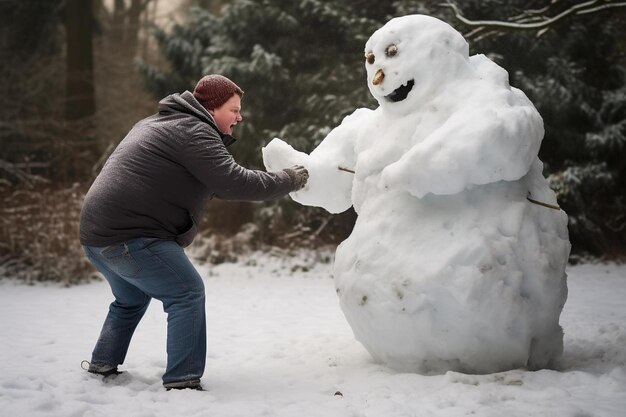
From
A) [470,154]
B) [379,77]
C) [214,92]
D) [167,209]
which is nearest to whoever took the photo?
[470,154]

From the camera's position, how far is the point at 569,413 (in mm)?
2836

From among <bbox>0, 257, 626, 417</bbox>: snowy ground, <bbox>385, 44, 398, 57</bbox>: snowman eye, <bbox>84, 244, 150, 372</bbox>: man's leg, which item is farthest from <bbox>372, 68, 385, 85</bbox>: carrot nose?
<bbox>84, 244, 150, 372</bbox>: man's leg

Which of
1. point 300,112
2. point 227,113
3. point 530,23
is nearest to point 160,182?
point 227,113

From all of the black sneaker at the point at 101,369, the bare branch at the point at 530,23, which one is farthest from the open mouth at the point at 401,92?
the bare branch at the point at 530,23

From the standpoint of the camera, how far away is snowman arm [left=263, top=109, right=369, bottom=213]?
4.12 meters

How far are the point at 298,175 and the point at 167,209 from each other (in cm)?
84

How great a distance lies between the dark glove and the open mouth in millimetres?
670

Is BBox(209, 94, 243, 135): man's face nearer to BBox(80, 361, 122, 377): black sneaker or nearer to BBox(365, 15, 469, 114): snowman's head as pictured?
BBox(365, 15, 469, 114): snowman's head

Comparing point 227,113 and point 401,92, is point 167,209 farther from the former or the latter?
point 401,92

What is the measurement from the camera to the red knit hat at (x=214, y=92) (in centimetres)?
362

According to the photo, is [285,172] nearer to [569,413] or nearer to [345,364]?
[345,364]

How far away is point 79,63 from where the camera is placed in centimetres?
1291

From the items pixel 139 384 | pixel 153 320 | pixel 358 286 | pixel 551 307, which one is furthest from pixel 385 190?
pixel 153 320

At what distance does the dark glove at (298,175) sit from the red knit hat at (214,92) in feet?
1.79
